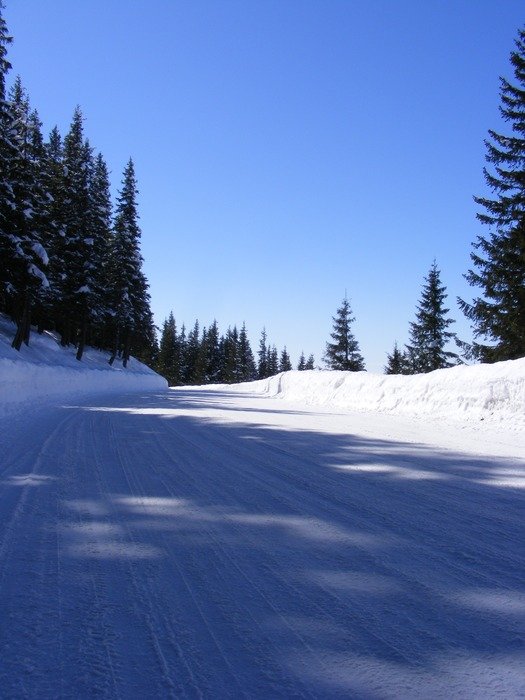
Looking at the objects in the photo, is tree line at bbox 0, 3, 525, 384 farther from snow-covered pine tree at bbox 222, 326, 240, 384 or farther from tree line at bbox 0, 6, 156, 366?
snow-covered pine tree at bbox 222, 326, 240, 384

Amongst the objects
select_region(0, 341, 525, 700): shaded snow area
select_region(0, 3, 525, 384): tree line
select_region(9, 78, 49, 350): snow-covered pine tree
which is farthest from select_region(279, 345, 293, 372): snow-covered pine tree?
select_region(0, 341, 525, 700): shaded snow area

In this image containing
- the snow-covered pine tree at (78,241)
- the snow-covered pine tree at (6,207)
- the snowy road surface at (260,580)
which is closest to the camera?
the snowy road surface at (260,580)

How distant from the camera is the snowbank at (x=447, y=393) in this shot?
9500 millimetres

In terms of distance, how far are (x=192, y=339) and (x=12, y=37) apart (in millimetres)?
76469

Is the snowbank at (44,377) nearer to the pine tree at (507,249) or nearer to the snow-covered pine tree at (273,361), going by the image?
the pine tree at (507,249)

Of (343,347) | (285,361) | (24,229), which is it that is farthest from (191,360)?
(24,229)

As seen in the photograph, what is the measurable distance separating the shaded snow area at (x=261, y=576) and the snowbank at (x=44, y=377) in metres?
7.75

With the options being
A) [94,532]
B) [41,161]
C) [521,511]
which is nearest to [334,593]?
[94,532]

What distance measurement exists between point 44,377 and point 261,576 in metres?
16.5

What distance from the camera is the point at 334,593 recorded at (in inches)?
97.3

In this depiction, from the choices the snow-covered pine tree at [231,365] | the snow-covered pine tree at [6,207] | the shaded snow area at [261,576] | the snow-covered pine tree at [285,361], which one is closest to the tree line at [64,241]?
the snow-covered pine tree at [6,207]

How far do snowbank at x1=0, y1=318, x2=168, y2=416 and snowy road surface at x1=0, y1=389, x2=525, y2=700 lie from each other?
7884mm

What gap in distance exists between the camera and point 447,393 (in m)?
11.2

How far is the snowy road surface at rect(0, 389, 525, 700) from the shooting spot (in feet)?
5.99
